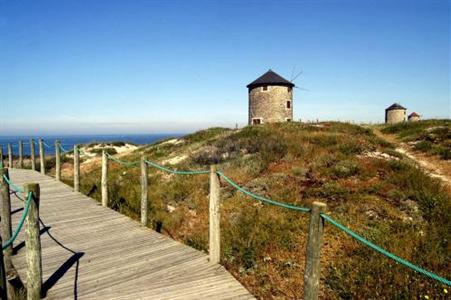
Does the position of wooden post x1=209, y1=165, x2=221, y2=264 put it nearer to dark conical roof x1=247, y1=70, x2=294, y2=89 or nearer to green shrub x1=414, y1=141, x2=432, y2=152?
green shrub x1=414, y1=141, x2=432, y2=152

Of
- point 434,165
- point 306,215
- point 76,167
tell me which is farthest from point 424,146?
point 76,167

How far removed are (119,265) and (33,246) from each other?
151 centimetres

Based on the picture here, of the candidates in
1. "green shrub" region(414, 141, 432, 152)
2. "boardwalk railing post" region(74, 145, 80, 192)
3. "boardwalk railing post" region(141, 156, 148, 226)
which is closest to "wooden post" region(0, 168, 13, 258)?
"boardwalk railing post" region(141, 156, 148, 226)

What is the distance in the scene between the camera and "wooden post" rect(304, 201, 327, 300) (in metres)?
3.43

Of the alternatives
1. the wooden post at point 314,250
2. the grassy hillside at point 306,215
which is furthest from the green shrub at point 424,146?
the wooden post at point 314,250

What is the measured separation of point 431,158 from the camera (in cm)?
1468

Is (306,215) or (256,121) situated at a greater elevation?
Answer: (256,121)

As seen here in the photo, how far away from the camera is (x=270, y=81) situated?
35.4 metres

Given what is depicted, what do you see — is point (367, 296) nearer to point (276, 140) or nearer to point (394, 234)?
point (394, 234)

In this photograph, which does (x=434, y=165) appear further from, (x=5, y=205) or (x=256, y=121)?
(x=256, y=121)

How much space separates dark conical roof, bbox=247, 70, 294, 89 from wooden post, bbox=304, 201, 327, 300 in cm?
3320

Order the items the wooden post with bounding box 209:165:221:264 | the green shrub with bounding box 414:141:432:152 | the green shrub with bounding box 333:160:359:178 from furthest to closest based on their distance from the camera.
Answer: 1. the green shrub with bounding box 414:141:432:152
2. the green shrub with bounding box 333:160:359:178
3. the wooden post with bounding box 209:165:221:264

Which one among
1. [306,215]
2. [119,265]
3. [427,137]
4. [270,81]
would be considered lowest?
[119,265]

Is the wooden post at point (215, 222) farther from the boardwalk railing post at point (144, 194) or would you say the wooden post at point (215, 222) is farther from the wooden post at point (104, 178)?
the wooden post at point (104, 178)
